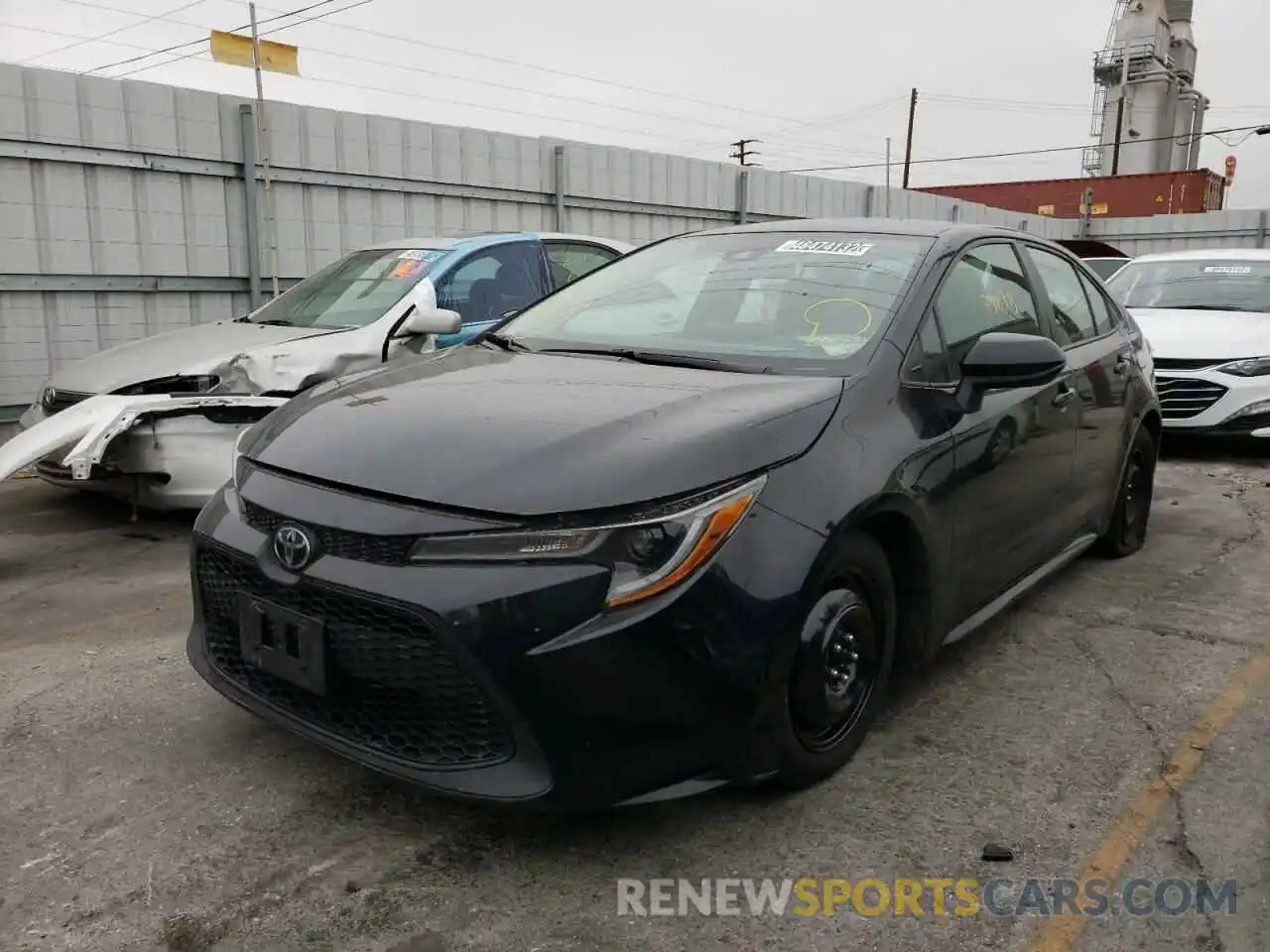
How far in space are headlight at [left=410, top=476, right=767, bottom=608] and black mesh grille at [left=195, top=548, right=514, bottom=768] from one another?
0.56ft

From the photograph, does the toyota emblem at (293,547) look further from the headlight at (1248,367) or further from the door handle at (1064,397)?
the headlight at (1248,367)

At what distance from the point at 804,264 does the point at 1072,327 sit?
1.32m

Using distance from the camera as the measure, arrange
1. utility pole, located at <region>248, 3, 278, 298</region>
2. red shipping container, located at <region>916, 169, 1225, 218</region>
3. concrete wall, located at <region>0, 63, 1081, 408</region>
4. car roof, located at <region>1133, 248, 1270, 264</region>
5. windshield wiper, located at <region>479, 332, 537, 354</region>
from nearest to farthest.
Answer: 1. windshield wiper, located at <region>479, 332, 537, 354</region>
2. concrete wall, located at <region>0, 63, 1081, 408</region>
3. utility pole, located at <region>248, 3, 278, 298</region>
4. car roof, located at <region>1133, 248, 1270, 264</region>
5. red shipping container, located at <region>916, 169, 1225, 218</region>

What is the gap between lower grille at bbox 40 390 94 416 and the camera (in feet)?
17.7

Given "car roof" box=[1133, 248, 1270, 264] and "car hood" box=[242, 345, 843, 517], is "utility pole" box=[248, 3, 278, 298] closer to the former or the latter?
"car hood" box=[242, 345, 843, 517]

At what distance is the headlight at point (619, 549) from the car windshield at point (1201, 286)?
6.89m

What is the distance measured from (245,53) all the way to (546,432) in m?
6.59

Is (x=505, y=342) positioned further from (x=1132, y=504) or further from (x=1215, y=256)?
(x=1215, y=256)

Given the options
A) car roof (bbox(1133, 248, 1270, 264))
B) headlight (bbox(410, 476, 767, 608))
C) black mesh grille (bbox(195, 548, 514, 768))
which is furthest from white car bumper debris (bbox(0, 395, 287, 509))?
car roof (bbox(1133, 248, 1270, 264))

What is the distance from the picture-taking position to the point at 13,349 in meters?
7.36

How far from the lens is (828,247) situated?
3.52m

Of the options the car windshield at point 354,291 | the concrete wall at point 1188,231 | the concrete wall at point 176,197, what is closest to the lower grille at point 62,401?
the car windshield at point 354,291

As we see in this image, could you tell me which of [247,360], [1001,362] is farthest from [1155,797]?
[247,360]

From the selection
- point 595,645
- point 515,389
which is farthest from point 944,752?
point 515,389
